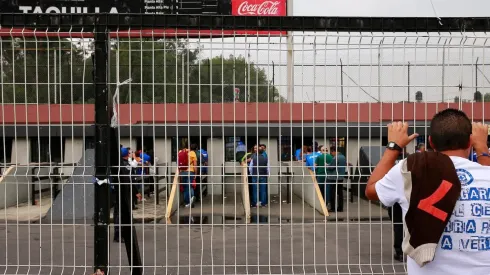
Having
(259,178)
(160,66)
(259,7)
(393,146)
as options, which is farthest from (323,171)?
(259,7)

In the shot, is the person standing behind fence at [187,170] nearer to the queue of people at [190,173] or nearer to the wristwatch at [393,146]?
the queue of people at [190,173]

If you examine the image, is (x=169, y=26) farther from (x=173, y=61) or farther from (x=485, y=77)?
(x=485, y=77)

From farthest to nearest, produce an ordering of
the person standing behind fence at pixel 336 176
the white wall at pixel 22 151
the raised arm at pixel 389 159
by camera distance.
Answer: the white wall at pixel 22 151
the person standing behind fence at pixel 336 176
the raised arm at pixel 389 159

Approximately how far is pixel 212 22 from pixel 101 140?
1423mm

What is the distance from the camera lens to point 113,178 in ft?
16.8

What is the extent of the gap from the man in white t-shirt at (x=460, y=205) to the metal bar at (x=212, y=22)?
2.29m

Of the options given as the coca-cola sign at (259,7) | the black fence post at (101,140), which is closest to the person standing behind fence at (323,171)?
the black fence post at (101,140)

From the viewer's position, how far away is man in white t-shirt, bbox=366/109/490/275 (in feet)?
9.12

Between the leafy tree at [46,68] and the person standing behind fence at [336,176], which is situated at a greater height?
the leafy tree at [46,68]

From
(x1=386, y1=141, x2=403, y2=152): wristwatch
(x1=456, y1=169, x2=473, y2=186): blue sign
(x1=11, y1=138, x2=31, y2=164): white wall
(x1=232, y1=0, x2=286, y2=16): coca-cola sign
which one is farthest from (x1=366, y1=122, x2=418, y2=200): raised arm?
(x1=232, y1=0, x2=286, y2=16): coca-cola sign

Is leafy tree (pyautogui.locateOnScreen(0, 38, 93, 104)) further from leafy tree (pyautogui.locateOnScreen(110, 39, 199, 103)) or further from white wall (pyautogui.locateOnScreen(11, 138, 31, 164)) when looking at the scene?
white wall (pyautogui.locateOnScreen(11, 138, 31, 164))

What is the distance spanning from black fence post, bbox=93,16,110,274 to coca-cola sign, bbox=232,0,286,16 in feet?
50.0

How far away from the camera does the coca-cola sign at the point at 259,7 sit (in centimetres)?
1983

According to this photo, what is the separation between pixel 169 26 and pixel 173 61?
1.81 feet
